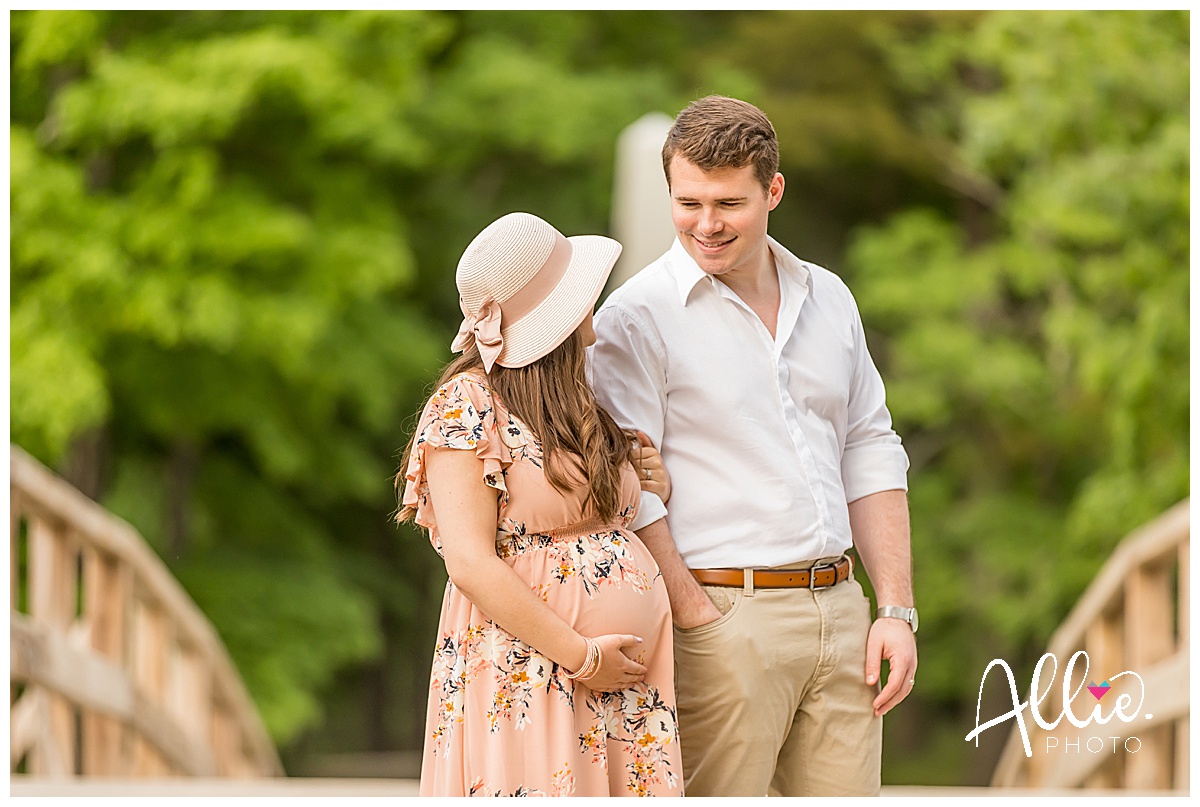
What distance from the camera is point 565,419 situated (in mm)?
1955

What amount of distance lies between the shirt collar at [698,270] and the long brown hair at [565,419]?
0.76ft

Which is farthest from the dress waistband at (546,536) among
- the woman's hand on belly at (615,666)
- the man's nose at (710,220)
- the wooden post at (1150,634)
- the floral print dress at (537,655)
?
the wooden post at (1150,634)

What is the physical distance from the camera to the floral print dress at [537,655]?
1.92 meters

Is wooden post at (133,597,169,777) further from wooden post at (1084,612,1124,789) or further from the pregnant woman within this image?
the pregnant woman

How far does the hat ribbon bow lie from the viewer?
6.41 ft

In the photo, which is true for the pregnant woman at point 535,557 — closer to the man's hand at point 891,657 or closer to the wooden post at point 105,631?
the man's hand at point 891,657

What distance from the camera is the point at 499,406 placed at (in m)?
1.95

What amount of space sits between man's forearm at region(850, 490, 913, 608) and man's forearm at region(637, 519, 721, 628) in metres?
0.33

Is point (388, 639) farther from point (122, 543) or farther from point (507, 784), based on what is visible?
point (507, 784)

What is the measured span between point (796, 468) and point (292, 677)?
7076mm

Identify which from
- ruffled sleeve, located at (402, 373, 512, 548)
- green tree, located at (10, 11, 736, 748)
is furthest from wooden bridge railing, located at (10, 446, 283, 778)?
ruffled sleeve, located at (402, 373, 512, 548)

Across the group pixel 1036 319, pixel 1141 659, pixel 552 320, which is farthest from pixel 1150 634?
pixel 1036 319

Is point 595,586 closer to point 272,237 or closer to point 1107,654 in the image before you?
point 1107,654

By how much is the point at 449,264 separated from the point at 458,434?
816 centimetres
